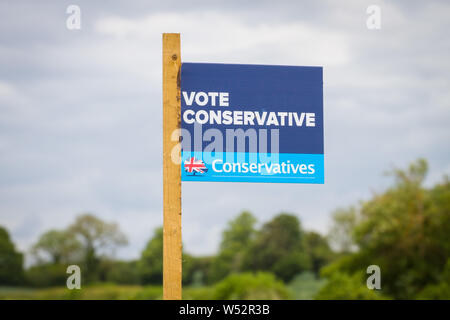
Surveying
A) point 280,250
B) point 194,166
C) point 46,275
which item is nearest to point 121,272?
point 46,275

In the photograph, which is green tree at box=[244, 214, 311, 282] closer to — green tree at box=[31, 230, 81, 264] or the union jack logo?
green tree at box=[31, 230, 81, 264]

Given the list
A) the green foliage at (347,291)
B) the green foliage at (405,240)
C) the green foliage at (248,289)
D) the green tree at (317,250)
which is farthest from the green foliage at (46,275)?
the green foliage at (347,291)

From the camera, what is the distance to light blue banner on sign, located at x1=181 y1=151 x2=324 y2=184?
532cm

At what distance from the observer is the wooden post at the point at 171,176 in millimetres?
5082

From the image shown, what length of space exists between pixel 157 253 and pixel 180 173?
33.1m

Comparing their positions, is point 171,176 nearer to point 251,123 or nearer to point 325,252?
point 251,123

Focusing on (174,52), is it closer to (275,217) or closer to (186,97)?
(186,97)

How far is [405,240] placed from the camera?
1042 inches

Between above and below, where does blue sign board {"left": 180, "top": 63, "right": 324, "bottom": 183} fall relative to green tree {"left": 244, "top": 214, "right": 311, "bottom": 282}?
above

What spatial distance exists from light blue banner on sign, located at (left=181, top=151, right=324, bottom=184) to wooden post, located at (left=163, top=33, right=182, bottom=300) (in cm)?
20

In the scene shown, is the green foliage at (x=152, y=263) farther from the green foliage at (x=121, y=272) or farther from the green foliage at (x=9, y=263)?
the green foliage at (x=9, y=263)

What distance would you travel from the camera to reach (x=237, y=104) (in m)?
5.47

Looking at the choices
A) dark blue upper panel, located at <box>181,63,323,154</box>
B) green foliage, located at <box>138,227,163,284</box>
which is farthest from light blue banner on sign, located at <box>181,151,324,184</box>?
green foliage, located at <box>138,227,163,284</box>
